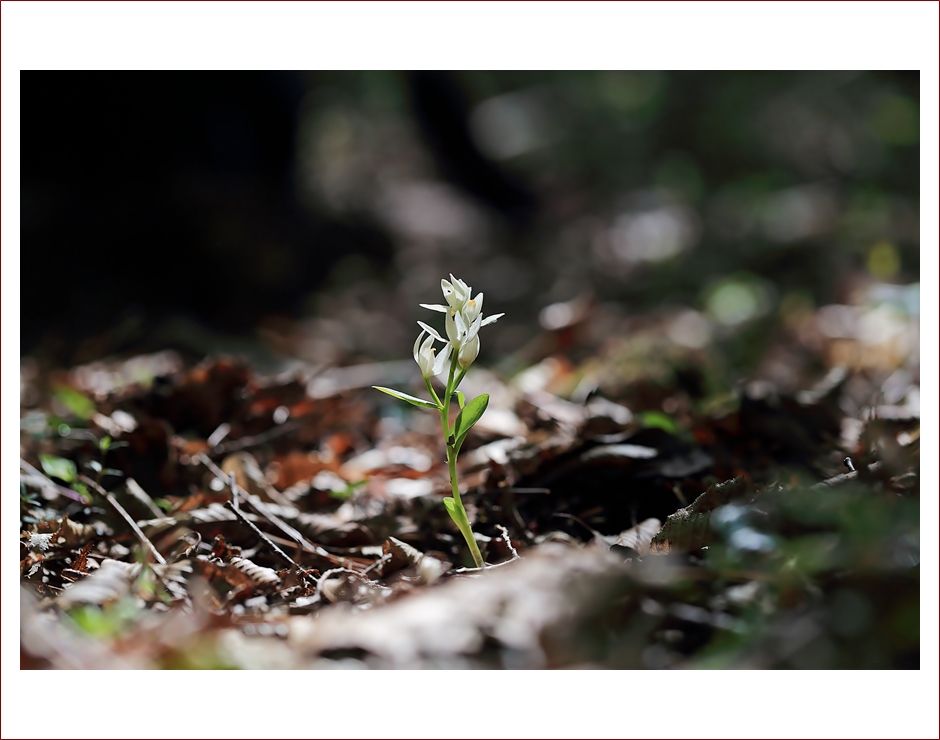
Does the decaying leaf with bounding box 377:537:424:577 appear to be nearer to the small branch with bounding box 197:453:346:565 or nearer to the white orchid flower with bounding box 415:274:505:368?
the small branch with bounding box 197:453:346:565

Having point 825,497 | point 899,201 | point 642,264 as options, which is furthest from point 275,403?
point 899,201

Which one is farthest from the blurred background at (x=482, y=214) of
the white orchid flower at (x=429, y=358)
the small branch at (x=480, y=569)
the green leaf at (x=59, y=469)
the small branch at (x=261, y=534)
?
the small branch at (x=480, y=569)

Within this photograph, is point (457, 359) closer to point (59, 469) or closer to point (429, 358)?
point (429, 358)

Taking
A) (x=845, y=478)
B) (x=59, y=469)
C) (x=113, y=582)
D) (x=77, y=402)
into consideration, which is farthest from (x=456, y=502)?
(x=77, y=402)

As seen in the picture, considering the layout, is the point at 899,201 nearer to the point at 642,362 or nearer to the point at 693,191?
A: the point at 693,191

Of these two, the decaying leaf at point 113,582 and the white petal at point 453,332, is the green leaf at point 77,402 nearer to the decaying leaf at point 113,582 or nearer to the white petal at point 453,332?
the decaying leaf at point 113,582

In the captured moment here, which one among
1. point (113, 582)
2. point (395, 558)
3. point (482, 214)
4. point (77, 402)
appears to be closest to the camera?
point (113, 582)
